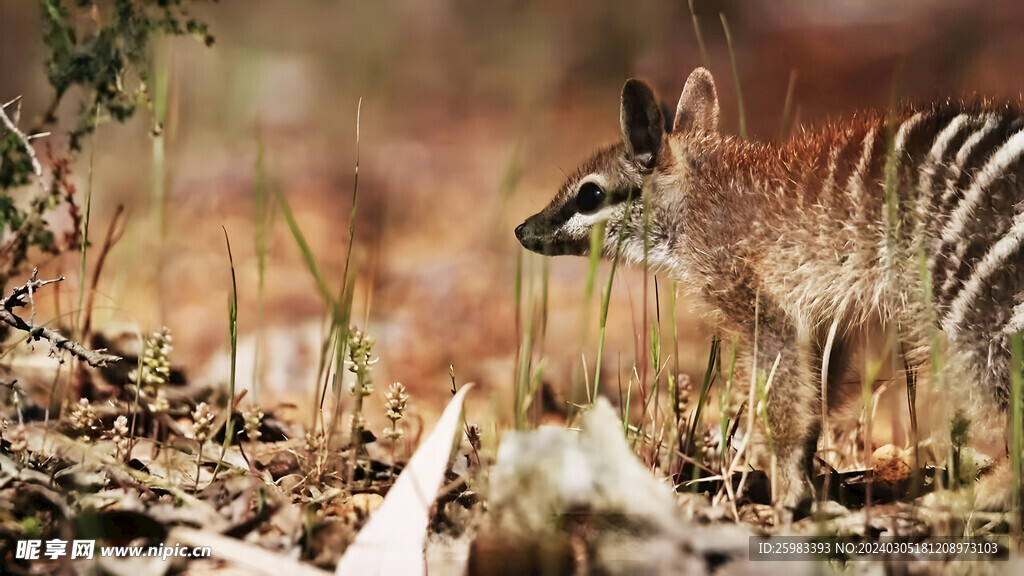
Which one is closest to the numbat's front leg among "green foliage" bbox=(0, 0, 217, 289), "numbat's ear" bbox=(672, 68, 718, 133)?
"numbat's ear" bbox=(672, 68, 718, 133)

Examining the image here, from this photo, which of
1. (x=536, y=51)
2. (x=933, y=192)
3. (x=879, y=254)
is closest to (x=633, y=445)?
(x=879, y=254)

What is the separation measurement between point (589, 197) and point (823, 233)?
63cm

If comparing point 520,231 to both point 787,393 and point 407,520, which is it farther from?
point 407,520

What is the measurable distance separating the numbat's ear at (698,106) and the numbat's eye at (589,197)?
0.27m

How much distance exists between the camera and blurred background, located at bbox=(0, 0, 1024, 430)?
180 cm

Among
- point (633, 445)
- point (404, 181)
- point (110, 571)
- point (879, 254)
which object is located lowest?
point (110, 571)

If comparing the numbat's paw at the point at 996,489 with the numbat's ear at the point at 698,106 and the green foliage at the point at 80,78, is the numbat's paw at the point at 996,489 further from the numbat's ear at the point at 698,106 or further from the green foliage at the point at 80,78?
the green foliage at the point at 80,78

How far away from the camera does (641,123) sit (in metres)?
1.88

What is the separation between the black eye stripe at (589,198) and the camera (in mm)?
2031

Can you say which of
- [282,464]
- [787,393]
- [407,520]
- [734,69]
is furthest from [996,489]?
[282,464]

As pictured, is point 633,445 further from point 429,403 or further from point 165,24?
point 165,24

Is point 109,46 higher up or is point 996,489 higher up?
point 109,46

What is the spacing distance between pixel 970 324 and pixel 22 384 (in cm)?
212

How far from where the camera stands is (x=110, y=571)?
1.09 meters
